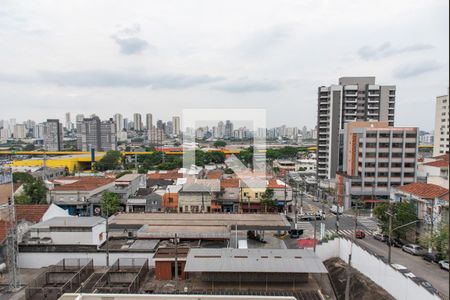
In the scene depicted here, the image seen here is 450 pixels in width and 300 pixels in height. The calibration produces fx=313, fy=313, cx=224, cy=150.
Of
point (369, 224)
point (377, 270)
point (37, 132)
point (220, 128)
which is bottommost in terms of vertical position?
point (369, 224)

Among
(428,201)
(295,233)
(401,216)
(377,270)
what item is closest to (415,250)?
(401,216)

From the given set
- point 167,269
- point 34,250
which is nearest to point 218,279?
point 167,269

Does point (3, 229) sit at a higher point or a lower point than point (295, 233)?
higher

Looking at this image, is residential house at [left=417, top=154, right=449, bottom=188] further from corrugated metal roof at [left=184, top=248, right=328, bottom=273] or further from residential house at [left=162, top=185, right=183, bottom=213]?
residential house at [left=162, top=185, right=183, bottom=213]

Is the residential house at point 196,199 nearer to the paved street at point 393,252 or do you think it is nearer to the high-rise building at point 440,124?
the paved street at point 393,252

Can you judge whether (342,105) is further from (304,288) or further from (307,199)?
(304,288)

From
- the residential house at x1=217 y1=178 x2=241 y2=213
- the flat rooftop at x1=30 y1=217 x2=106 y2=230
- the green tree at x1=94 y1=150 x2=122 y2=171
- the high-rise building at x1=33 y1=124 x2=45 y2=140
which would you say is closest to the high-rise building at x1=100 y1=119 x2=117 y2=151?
the green tree at x1=94 y1=150 x2=122 y2=171

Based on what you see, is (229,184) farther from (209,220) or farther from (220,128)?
(209,220)

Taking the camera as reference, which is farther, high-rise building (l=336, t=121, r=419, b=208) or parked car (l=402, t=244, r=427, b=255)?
high-rise building (l=336, t=121, r=419, b=208)
